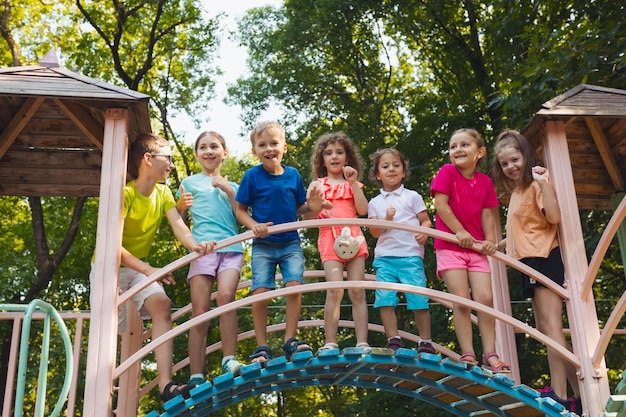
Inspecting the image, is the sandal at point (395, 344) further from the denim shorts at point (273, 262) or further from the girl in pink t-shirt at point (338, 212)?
the denim shorts at point (273, 262)

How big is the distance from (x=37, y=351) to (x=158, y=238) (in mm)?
3677

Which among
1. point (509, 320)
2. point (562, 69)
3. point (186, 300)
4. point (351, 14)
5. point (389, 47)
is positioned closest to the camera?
point (509, 320)

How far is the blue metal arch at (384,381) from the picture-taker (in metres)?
4.48

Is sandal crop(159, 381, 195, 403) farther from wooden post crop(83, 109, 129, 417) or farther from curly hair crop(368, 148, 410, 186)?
curly hair crop(368, 148, 410, 186)

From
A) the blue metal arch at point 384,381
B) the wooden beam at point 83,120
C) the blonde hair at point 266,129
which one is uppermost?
the wooden beam at point 83,120

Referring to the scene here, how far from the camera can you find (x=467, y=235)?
16.3 ft

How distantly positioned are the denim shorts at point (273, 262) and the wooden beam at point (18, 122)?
1894 millimetres

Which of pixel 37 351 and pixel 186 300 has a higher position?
pixel 186 300

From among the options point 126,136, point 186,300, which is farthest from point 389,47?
point 126,136

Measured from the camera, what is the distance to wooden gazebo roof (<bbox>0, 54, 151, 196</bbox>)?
4832 millimetres

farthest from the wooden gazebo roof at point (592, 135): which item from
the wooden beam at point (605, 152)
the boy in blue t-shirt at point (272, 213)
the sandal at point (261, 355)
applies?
the sandal at point (261, 355)

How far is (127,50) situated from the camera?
54.3 feet

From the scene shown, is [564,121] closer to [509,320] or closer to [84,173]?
[509,320]

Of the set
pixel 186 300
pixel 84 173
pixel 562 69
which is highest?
pixel 562 69
